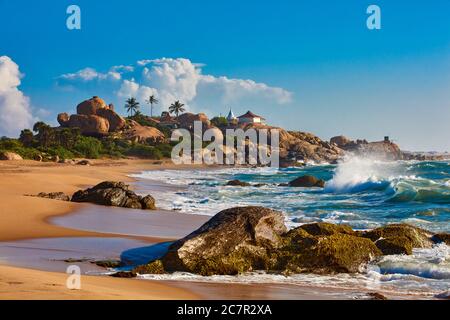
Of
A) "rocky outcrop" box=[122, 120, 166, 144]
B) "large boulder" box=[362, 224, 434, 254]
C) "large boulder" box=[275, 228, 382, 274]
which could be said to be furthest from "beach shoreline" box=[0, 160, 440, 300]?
"rocky outcrop" box=[122, 120, 166, 144]

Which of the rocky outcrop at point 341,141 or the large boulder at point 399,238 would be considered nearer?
the large boulder at point 399,238

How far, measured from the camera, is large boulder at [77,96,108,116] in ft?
305

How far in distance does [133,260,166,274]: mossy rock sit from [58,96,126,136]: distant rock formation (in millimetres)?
80126

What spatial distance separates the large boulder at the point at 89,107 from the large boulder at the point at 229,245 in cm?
8527

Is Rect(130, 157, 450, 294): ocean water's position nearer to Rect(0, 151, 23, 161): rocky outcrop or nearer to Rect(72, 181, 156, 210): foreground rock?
Rect(72, 181, 156, 210): foreground rock

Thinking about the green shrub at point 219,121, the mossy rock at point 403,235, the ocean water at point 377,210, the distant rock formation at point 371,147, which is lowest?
the ocean water at point 377,210

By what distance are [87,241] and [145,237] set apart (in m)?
1.59

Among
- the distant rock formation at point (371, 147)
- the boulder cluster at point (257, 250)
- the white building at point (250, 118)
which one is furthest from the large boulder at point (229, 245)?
the distant rock formation at point (371, 147)

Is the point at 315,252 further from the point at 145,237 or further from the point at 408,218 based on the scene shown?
the point at 408,218

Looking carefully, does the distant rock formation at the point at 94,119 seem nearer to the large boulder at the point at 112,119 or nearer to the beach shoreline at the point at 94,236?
the large boulder at the point at 112,119

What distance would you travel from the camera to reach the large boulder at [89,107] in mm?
92875

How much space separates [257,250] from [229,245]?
2.04ft
